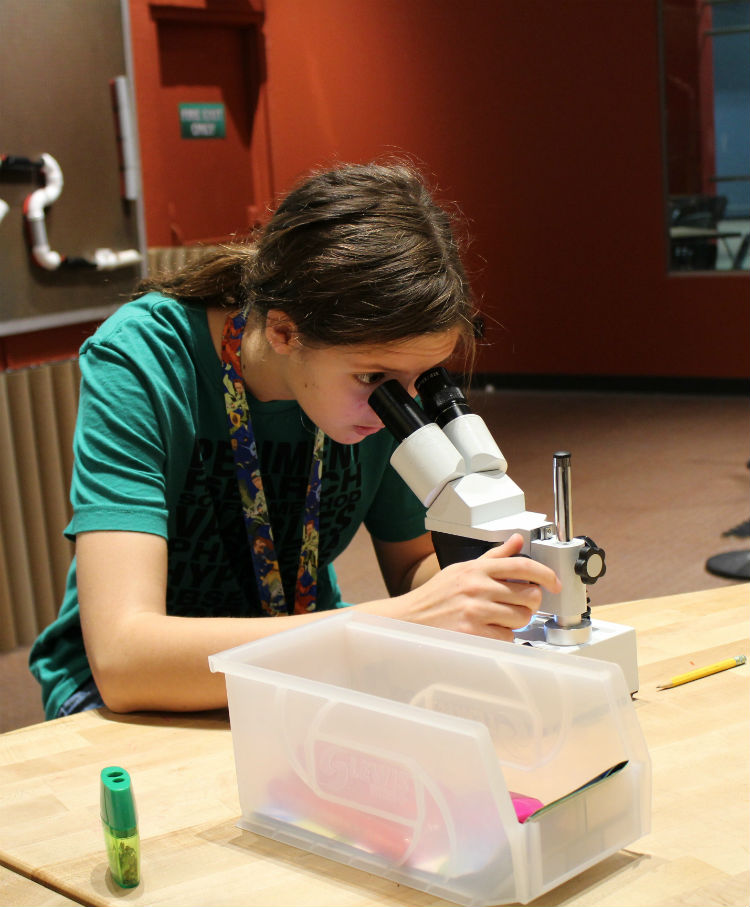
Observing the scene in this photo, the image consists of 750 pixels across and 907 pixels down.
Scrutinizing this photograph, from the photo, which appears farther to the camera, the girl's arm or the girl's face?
the girl's face

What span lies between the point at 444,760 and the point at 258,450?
76cm

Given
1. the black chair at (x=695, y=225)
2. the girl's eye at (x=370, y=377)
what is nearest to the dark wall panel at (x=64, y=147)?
the girl's eye at (x=370, y=377)

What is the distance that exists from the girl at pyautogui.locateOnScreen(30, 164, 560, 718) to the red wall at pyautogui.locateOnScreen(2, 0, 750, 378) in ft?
15.5

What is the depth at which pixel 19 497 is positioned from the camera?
3.18m

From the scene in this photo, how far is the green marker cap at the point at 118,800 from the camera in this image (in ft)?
2.80

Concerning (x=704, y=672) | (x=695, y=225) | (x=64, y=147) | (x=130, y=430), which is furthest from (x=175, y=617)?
(x=695, y=225)

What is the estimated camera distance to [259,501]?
1442 mm

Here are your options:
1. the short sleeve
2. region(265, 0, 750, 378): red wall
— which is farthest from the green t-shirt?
region(265, 0, 750, 378): red wall

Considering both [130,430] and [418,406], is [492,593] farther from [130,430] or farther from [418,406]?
[130,430]

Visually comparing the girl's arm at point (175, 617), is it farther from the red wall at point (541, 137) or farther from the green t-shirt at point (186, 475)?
the red wall at point (541, 137)

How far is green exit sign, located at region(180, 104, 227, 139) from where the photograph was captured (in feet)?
19.2

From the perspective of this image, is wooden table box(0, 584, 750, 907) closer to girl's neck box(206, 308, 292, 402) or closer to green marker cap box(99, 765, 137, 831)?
green marker cap box(99, 765, 137, 831)

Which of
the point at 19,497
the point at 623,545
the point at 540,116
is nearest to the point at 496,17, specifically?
the point at 540,116

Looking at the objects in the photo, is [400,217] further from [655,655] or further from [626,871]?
[626,871]
